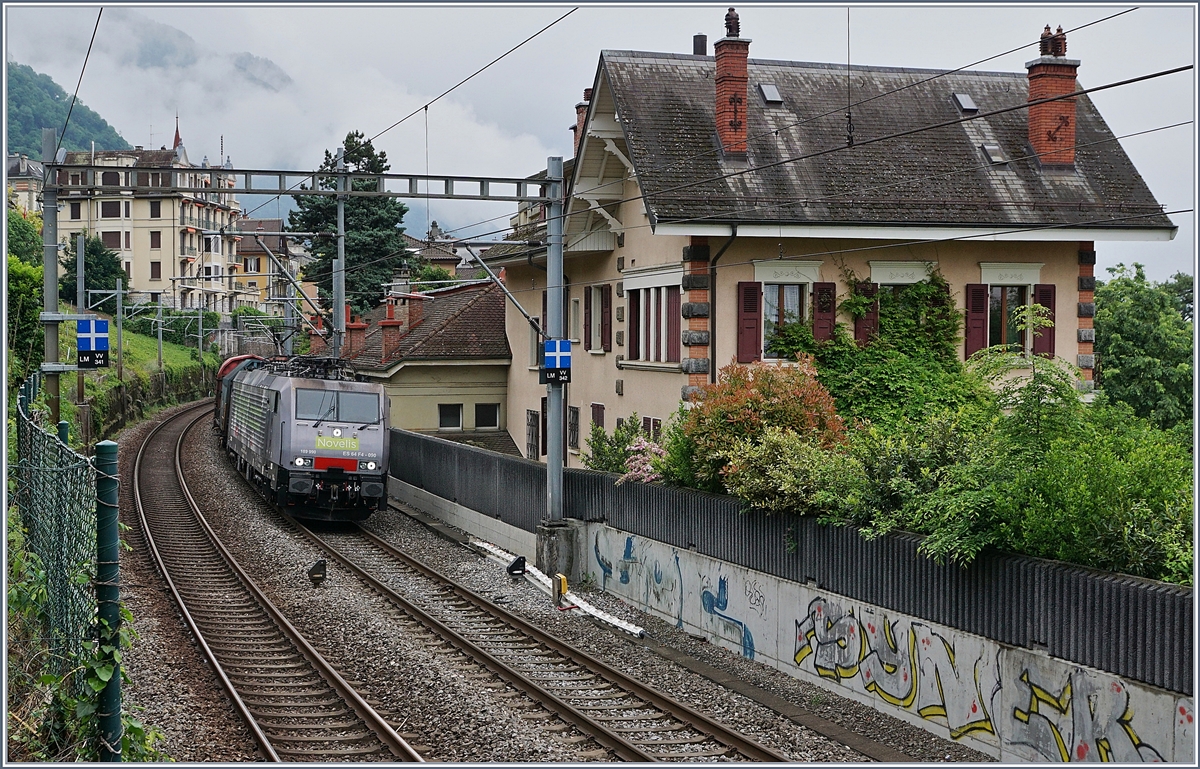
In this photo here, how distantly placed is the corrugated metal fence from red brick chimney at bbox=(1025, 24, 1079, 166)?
12413mm

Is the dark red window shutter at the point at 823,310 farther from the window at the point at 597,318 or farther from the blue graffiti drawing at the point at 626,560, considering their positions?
the blue graffiti drawing at the point at 626,560

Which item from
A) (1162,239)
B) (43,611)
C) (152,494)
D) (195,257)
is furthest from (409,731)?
(195,257)

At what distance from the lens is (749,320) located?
23.2 m

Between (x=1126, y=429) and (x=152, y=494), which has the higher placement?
(x=1126, y=429)

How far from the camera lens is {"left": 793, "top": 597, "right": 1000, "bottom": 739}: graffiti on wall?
37.9 feet

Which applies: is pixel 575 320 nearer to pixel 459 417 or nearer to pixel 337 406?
pixel 337 406

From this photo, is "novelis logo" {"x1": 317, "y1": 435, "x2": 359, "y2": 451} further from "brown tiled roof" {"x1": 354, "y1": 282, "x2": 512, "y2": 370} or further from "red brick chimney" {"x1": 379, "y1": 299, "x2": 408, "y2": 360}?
"red brick chimney" {"x1": 379, "y1": 299, "x2": 408, "y2": 360}

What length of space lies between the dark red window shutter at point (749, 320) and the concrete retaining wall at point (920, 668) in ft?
17.8

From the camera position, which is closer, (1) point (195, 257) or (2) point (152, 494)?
(2) point (152, 494)

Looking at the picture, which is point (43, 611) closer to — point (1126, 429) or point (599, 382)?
point (1126, 429)

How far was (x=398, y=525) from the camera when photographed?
2812 cm

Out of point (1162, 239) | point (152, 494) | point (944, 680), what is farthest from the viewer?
point (152, 494)

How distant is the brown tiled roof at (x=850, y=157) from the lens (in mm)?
23016

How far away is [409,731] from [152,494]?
21.7 meters
